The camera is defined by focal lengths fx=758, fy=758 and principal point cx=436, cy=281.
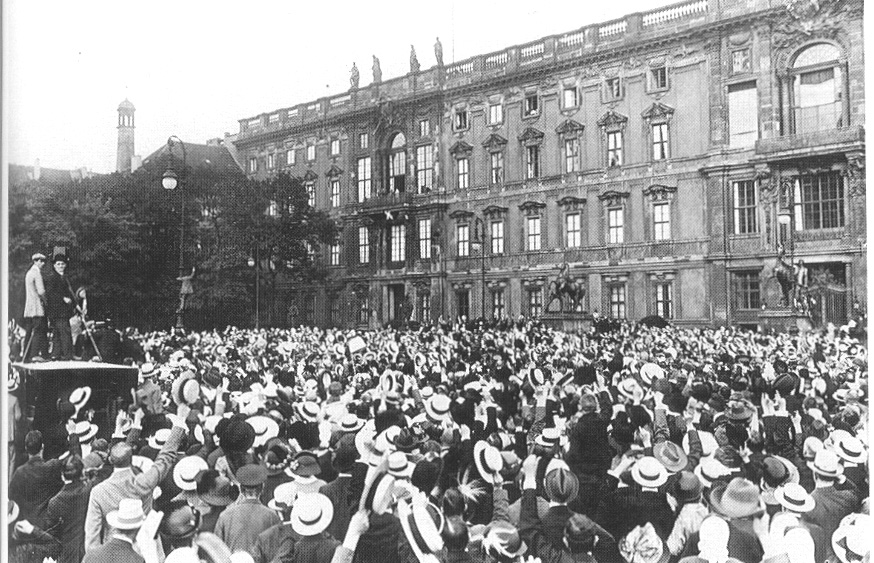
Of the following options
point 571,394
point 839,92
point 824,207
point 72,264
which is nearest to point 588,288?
point 571,394

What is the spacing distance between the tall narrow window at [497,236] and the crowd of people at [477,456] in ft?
1.97

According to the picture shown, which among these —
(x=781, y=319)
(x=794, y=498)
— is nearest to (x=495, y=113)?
(x=781, y=319)

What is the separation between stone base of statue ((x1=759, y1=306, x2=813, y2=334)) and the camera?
5371 millimetres

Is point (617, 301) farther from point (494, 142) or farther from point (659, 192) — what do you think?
point (494, 142)

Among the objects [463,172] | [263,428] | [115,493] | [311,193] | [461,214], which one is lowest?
[115,493]

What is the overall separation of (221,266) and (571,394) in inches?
120

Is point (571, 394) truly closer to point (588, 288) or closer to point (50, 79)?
point (588, 288)

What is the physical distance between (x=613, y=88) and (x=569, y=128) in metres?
0.43

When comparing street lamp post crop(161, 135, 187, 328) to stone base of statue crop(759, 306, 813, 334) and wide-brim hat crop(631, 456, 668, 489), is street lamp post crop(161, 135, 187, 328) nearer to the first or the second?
wide-brim hat crop(631, 456, 668, 489)

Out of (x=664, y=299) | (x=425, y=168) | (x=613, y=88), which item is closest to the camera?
(x=664, y=299)

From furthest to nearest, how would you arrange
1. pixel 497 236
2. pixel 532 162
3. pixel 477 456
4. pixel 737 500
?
pixel 497 236 → pixel 532 162 → pixel 477 456 → pixel 737 500

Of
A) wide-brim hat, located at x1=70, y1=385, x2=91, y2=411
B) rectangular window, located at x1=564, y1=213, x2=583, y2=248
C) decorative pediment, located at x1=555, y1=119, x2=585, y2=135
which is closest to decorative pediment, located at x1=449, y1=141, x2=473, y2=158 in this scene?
decorative pediment, located at x1=555, y1=119, x2=585, y2=135

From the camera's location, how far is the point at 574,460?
526cm

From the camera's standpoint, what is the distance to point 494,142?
593 cm
